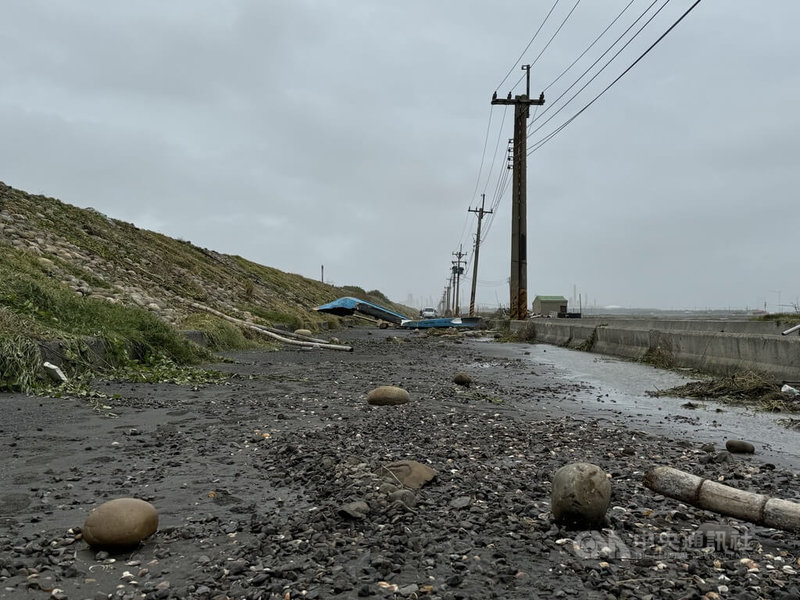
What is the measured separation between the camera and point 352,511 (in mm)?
3459

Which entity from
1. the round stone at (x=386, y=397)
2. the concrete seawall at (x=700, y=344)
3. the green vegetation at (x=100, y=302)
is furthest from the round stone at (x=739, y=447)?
the green vegetation at (x=100, y=302)

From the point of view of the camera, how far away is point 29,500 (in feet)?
12.3

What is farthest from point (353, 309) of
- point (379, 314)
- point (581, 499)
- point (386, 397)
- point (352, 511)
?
point (581, 499)

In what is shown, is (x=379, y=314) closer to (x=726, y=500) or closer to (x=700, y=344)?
(x=700, y=344)

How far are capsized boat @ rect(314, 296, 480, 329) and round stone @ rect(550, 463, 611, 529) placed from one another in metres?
34.1

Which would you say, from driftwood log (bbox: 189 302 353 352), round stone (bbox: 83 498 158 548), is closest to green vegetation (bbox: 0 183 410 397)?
driftwood log (bbox: 189 302 353 352)

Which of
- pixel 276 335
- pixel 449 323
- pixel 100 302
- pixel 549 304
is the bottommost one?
pixel 276 335

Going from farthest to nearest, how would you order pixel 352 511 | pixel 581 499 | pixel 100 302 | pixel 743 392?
pixel 100 302, pixel 743 392, pixel 352 511, pixel 581 499

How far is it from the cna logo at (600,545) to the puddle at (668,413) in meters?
2.80

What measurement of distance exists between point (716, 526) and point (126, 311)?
36.3ft

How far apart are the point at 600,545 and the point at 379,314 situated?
133 ft

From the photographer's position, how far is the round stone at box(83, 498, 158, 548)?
3035mm

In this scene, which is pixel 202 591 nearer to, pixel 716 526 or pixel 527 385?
pixel 716 526

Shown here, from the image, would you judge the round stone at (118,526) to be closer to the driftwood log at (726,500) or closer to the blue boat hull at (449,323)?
the driftwood log at (726,500)
